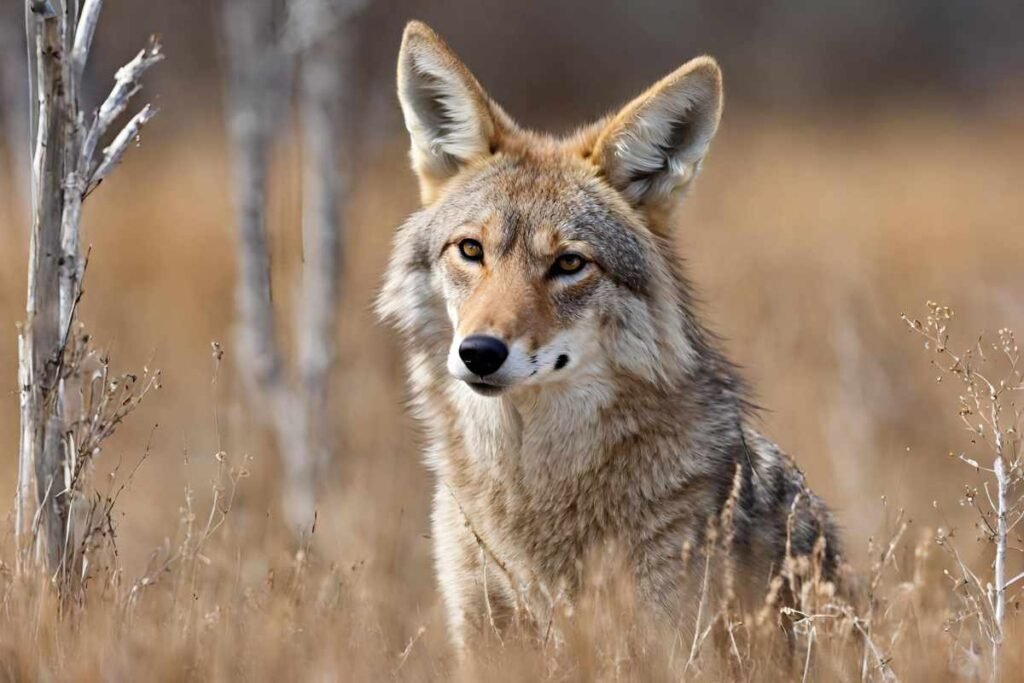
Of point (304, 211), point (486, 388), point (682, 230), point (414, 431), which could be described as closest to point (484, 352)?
point (486, 388)

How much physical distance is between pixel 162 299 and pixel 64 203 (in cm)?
1007

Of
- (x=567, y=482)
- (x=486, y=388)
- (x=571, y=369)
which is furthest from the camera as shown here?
(x=567, y=482)

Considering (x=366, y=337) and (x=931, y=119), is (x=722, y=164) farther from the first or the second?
(x=366, y=337)

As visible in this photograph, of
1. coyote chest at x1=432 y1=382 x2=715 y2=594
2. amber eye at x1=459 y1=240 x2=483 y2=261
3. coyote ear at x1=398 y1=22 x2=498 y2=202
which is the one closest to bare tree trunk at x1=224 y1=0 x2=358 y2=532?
coyote ear at x1=398 y1=22 x2=498 y2=202

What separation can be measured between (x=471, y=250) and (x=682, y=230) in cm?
995

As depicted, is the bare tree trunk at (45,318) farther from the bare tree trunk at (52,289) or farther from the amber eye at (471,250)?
the amber eye at (471,250)

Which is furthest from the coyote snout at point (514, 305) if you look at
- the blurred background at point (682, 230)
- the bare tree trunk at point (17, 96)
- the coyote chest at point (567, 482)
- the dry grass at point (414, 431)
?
the bare tree trunk at point (17, 96)

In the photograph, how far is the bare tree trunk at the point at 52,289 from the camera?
12.8 ft

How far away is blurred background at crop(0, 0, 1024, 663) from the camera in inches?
374

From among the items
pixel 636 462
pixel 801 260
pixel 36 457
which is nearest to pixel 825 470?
pixel 801 260

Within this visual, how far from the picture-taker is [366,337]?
38.1 feet

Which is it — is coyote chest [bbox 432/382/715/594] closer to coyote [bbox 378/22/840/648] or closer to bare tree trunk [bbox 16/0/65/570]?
coyote [bbox 378/22/840/648]

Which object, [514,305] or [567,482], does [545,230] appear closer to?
[514,305]

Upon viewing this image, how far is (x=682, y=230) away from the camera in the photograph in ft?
46.8
